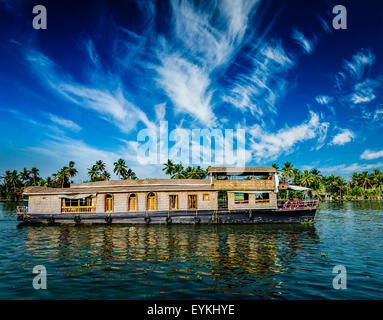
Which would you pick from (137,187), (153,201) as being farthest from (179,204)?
(137,187)

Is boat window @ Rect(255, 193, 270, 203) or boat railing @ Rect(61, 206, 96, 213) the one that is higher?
boat window @ Rect(255, 193, 270, 203)

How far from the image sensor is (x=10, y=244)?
1433 cm

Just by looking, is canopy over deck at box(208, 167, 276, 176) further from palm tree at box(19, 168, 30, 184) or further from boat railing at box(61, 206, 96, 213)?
palm tree at box(19, 168, 30, 184)

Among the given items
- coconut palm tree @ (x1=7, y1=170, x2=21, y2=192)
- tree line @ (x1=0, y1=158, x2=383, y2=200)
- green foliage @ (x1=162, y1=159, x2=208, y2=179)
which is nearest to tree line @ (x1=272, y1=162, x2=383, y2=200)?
tree line @ (x1=0, y1=158, x2=383, y2=200)

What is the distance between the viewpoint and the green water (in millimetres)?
7379

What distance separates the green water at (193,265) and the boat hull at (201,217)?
4.18 m

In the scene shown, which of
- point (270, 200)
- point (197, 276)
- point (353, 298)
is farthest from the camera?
point (270, 200)

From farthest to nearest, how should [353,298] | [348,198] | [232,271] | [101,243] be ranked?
[348,198] < [101,243] < [232,271] < [353,298]

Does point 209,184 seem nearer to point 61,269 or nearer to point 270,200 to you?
point 270,200

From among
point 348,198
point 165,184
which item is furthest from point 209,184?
point 348,198

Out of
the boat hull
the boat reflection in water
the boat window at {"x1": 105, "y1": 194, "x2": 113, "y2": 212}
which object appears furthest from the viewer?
the boat window at {"x1": 105, "y1": 194, "x2": 113, "y2": 212}

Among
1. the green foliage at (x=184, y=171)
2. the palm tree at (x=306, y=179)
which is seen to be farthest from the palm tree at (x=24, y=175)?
the palm tree at (x=306, y=179)
